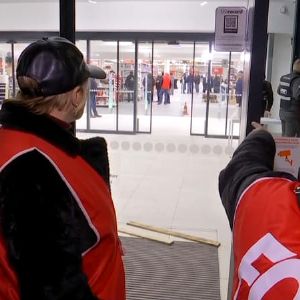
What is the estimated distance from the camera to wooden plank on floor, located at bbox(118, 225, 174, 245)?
149 inches

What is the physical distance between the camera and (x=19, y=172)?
1.12 m

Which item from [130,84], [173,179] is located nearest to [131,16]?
[130,84]

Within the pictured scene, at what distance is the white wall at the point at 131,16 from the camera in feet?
28.3

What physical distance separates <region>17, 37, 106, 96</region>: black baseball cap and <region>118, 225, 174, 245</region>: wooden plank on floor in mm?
2709

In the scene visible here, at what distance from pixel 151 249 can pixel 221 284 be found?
0.78m

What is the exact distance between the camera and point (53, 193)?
1.13m

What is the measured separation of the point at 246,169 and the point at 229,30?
293 cm

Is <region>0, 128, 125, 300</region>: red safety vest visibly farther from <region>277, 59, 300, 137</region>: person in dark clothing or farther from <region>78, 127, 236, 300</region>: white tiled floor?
<region>78, 127, 236, 300</region>: white tiled floor

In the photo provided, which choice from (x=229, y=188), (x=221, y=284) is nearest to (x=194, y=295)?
(x=221, y=284)

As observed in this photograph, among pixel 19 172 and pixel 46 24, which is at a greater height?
pixel 46 24

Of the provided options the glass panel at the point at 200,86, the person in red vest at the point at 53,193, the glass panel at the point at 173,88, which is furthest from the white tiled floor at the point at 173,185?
the person in red vest at the point at 53,193

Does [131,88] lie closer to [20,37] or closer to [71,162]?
[20,37]

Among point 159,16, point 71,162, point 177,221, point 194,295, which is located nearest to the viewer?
point 71,162

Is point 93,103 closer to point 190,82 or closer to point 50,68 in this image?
point 190,82
